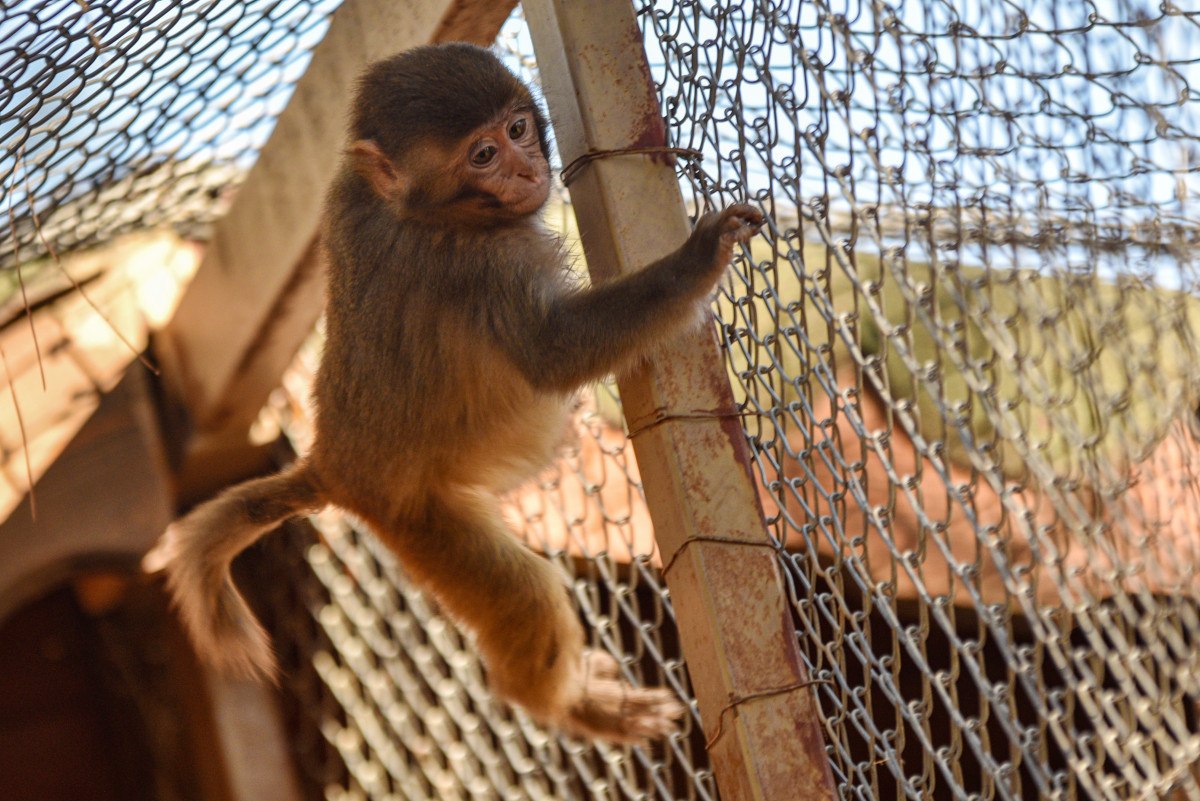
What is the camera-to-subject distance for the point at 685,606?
2.10 metres

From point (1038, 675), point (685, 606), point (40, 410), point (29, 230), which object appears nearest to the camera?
point (685, 606)

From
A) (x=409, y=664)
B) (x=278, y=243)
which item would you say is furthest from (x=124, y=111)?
(x=409, y=664)

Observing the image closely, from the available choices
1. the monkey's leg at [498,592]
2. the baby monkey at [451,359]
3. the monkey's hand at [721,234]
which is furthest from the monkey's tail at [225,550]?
the monkey's hand at [721,234]

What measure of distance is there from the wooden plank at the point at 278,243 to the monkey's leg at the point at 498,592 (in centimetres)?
90

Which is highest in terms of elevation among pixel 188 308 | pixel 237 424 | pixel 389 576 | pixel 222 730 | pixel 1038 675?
pixel 188 308

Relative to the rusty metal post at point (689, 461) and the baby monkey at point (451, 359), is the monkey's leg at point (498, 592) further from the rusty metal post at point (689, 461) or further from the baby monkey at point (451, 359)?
the rusty metal post at point (689, 461)

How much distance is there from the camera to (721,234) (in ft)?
6.88

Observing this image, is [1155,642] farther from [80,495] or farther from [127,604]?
[127,604]

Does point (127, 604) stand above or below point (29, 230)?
below

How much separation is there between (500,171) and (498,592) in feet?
2.95

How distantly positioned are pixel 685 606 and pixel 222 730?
2.73 metres

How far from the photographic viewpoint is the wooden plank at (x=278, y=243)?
297 cm

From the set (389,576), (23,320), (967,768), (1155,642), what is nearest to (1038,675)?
(1155,642)

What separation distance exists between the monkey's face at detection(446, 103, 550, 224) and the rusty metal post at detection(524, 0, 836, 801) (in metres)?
0.26
